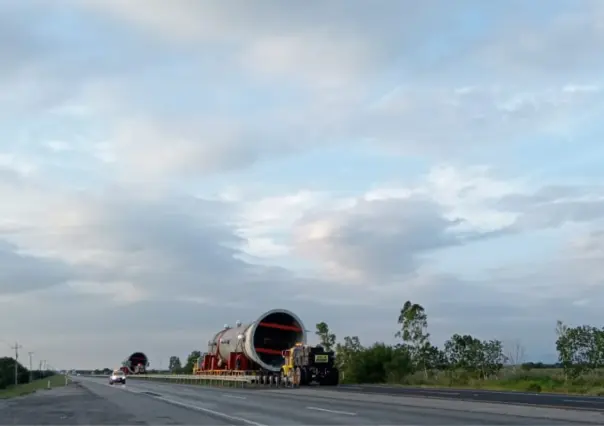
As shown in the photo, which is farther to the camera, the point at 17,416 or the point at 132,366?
the point at 132,366

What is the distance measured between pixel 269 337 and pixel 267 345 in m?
0.54

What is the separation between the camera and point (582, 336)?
40.9 meters

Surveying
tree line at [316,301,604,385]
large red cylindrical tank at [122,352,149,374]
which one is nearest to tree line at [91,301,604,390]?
tree line at [316,301,604,385]

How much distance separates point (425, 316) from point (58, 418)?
4255 cm

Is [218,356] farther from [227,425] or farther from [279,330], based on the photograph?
[227,425]

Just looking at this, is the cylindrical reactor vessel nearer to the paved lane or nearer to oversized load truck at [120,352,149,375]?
the paved lane

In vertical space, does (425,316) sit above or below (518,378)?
above

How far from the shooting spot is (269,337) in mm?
49312

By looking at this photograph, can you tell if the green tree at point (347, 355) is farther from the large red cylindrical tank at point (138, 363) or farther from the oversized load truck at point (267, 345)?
Answer: the large red cylindrical tank at point (138, 363)

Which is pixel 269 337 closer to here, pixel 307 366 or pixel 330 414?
pixel 307 366

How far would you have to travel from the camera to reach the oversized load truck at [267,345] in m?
46.8

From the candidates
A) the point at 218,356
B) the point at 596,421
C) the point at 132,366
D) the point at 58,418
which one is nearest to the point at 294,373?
the point at 218,356

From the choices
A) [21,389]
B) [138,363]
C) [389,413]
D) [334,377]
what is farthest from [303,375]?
[138,363]

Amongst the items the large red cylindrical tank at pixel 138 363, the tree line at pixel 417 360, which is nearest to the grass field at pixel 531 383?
the tree line at pixel 417 360
